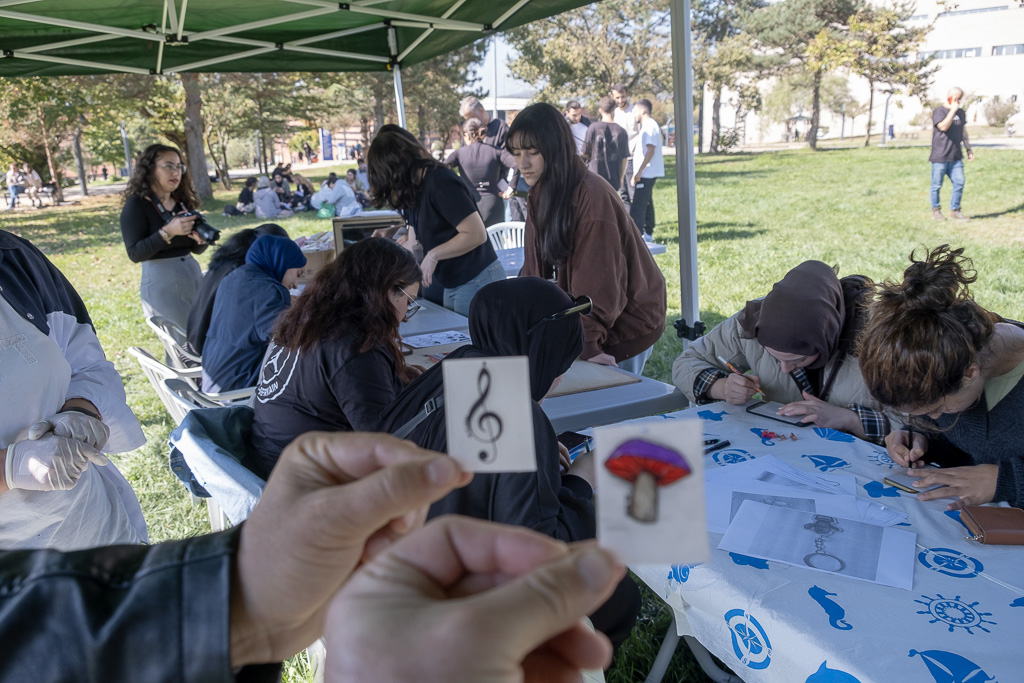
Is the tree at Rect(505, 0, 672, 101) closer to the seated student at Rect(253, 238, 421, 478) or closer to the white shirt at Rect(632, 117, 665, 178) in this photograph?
the white shirt at Rect(632, 117, 665, 178)

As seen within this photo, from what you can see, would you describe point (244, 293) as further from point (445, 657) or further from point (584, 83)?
point (584, 83)

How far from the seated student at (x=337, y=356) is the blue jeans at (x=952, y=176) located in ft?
34.4

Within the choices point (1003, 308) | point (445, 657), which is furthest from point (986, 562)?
point (1003, 308)

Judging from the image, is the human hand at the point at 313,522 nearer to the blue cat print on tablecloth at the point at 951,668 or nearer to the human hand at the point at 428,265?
the blue cat print on tablecloth at the point at 951,668

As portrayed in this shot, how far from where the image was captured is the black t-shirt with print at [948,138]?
9.23 m

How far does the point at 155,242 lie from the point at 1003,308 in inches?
278

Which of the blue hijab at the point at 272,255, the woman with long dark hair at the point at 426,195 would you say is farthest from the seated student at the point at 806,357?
the blue hijab at the point at 272,255

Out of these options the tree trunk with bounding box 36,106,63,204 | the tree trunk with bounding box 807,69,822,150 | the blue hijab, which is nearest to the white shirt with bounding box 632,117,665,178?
the blue hijab

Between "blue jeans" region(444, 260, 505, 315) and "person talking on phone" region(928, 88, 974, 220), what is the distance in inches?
327

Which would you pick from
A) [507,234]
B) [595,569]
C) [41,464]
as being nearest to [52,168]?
[507,234]

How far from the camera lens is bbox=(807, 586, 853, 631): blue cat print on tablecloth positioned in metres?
1.16

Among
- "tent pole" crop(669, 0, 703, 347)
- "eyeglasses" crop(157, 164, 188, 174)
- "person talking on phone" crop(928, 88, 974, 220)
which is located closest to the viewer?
"tent pole" crop(669, 0, 703, 347)

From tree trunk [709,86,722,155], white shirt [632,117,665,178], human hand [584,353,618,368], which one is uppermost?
tree trunk [709,86,722,155]

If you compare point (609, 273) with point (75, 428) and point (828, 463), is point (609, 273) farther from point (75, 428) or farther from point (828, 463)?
point (75, 428)
